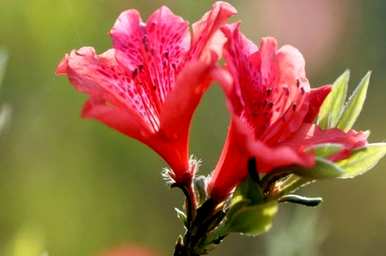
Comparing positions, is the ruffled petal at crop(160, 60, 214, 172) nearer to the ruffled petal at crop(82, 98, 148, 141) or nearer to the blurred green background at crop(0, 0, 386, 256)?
the ruffled petal at crop(82, 98, 148, 141)

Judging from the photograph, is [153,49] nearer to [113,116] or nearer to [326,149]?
[113,116]

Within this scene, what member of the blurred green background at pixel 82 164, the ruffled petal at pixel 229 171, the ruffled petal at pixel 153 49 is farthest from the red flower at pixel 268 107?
the blurred green background at pixel 82 164

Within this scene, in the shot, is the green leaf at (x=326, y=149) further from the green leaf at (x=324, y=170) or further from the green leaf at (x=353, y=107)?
the green leaf at (x=353, y=107)

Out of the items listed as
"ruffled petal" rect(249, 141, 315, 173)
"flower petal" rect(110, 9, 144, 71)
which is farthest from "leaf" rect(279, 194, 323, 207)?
"flower petal" rect(110, 9, 144, 71)

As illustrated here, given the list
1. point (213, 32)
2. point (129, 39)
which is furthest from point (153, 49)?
point (213, 32)

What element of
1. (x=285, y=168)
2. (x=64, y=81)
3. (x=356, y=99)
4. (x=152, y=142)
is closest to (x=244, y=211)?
(x=285, y=168)

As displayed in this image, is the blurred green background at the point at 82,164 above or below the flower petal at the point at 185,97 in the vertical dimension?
below

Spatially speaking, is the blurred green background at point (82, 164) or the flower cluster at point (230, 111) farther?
the blurred green background at point (82, 164)
